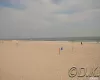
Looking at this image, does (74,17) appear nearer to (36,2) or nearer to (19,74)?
(36,2)

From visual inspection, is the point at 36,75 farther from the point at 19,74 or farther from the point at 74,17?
the point at 74,17

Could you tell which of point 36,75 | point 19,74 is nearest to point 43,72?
point 36,75

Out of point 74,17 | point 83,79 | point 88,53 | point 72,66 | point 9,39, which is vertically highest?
point 74,17

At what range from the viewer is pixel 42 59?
143 centimetres

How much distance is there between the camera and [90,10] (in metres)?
1.44

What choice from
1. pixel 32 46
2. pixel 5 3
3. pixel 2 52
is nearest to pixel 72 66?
pixel 32 46

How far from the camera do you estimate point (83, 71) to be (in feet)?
4.69

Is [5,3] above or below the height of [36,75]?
above

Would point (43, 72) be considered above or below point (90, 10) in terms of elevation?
below

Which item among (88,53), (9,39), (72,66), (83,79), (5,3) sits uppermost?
(5,3)

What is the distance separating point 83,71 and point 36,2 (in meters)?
0.75

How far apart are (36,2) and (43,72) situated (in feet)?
2.07

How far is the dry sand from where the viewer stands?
142 centimetres

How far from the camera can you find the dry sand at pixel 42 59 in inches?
55.8
